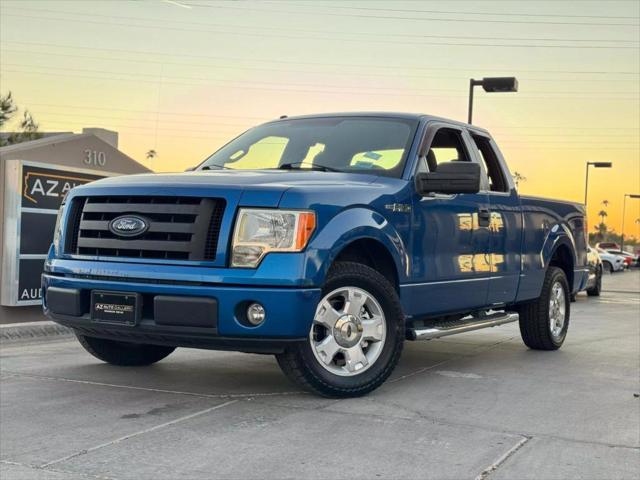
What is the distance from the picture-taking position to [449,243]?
629cm

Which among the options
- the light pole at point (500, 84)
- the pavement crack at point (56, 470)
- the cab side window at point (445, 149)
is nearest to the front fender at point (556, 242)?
the cab side window at point (445, 149)

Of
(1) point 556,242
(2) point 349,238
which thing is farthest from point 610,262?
(2) point 349,238

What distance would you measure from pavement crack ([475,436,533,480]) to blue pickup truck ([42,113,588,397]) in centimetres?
120

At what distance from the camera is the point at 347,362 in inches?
205

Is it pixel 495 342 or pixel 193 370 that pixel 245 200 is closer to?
pixel 193 370

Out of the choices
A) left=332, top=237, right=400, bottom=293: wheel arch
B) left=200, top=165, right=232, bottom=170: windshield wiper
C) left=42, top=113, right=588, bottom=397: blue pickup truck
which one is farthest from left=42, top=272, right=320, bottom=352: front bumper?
left=200, top=165, right=232, bottom=170: windshield wiper

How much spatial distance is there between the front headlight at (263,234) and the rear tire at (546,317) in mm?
4012

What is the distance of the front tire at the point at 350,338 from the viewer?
16.5 ft

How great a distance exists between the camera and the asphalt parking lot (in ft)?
12.5

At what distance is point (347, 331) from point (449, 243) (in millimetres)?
1457

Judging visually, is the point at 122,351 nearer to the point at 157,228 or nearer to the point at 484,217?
the point at 157,228

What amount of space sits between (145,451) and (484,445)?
67.1 inches

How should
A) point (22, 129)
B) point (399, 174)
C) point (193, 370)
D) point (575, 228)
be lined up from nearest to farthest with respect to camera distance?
1. point (399, 174)
2. point (193, 370)
3. point (575, 228)
4. point (22, 129)

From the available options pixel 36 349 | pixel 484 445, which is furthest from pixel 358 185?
pixel 36 349
